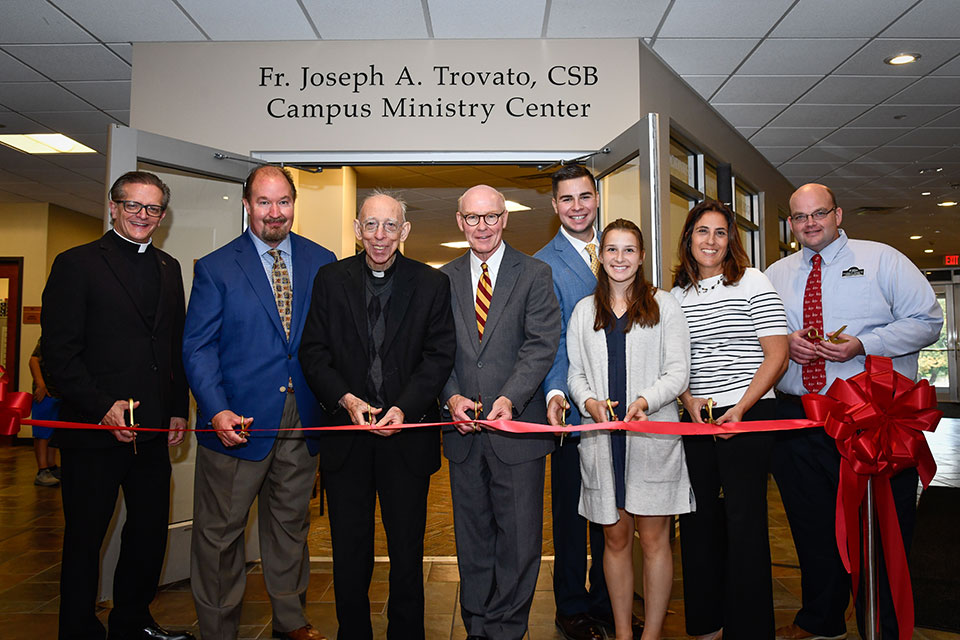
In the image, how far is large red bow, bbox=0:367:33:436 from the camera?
8.25ft

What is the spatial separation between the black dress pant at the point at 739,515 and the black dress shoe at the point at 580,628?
56cm

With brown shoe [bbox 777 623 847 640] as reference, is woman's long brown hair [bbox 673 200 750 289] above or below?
above

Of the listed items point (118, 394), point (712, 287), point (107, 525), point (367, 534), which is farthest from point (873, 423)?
point (107, 525)

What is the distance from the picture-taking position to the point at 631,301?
2625 millimetres

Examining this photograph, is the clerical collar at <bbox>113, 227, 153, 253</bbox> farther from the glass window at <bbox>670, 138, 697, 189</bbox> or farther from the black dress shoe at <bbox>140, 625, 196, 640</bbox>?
the glass window at <bbox>670, 138, 697, 189</bbox>

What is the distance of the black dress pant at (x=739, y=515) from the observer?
2.54 meters

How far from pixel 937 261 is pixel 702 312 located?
1803 centimetres

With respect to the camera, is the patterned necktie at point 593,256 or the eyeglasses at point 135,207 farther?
the patterned necktie at point 593,256

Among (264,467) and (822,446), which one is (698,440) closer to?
(822,446)

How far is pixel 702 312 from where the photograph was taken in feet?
8.82

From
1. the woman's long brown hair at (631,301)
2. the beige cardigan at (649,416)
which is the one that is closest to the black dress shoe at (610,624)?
the beige cardigan at (649,416)

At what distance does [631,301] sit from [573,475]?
88 centimetres

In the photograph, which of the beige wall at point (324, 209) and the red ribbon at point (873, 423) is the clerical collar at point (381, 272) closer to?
the red ribbon at point (873, 423)

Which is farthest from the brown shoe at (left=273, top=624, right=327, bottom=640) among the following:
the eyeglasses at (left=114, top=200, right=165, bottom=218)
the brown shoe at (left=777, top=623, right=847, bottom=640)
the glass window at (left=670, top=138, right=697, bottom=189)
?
the glass window at (left=670, top=138, right=697, bottom=189)
